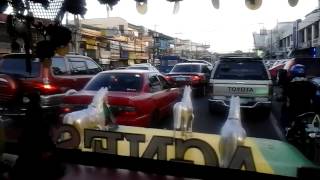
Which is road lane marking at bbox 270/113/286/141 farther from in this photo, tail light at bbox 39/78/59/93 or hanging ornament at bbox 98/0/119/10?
hanging ornament at bbox 98/0/119/10

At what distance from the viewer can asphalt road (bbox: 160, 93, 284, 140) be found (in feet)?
30.0

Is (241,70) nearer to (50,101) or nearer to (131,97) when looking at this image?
(131,97)

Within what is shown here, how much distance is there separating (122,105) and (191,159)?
3.77 m

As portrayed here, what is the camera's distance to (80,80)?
34.4ft

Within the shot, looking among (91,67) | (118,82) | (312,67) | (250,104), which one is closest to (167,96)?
(118,82)

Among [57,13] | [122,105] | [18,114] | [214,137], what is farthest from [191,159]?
[18,114]

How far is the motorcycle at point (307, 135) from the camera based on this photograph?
4.30m

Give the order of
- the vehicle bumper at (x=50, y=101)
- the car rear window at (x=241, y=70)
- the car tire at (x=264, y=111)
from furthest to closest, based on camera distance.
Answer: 1. the car rear window at (x=241, y=70)
2. the car tire at (x=264, y=111)
3. the vehicle bumper at (x=50, y=101)

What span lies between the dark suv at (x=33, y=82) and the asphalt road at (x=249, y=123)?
2432 mm

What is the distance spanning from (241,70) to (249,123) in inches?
61.4

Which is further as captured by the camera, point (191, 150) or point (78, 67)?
point (78, 67)

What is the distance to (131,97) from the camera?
779cm

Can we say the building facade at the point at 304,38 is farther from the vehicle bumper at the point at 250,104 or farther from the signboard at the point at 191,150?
the signboard at the point at 191,150

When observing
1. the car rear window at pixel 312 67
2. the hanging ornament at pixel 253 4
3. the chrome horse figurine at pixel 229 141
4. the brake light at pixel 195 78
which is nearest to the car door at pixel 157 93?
the chrome horse figurine at pixel 229 141
